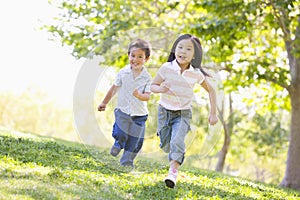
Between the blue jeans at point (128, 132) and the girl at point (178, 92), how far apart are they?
0.28 meters

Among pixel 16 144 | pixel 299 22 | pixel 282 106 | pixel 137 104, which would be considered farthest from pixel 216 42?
pixel 137 104

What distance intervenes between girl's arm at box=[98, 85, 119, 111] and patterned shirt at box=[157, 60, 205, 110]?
558 millimetres

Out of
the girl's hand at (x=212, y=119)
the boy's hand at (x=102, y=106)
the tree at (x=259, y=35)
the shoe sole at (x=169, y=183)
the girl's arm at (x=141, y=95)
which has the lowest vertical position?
the shoe sole at (x=169, y=183)

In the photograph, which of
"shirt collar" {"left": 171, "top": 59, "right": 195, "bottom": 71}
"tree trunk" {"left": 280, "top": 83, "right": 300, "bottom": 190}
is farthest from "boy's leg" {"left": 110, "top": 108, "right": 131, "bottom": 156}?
"tree trunk" {"left": 280, "top": 83, "right": 300, "bottom": 190}

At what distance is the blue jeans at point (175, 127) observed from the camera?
6.48 m

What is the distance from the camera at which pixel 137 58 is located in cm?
619

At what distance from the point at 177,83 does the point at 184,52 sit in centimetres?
38

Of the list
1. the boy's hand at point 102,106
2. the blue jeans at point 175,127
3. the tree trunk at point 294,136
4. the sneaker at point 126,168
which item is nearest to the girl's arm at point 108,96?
the boy's hand at point 102,106

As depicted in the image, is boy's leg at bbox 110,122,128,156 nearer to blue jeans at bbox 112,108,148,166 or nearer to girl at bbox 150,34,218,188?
blue jeans at bbox 112,108,148,166

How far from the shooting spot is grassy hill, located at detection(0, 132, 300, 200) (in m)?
5.42

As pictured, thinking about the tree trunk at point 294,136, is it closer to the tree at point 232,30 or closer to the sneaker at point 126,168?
the tree at point 232,30

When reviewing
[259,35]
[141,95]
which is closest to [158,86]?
[141,95]

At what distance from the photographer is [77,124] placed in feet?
21.3

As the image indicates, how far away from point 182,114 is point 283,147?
85.4 ft
